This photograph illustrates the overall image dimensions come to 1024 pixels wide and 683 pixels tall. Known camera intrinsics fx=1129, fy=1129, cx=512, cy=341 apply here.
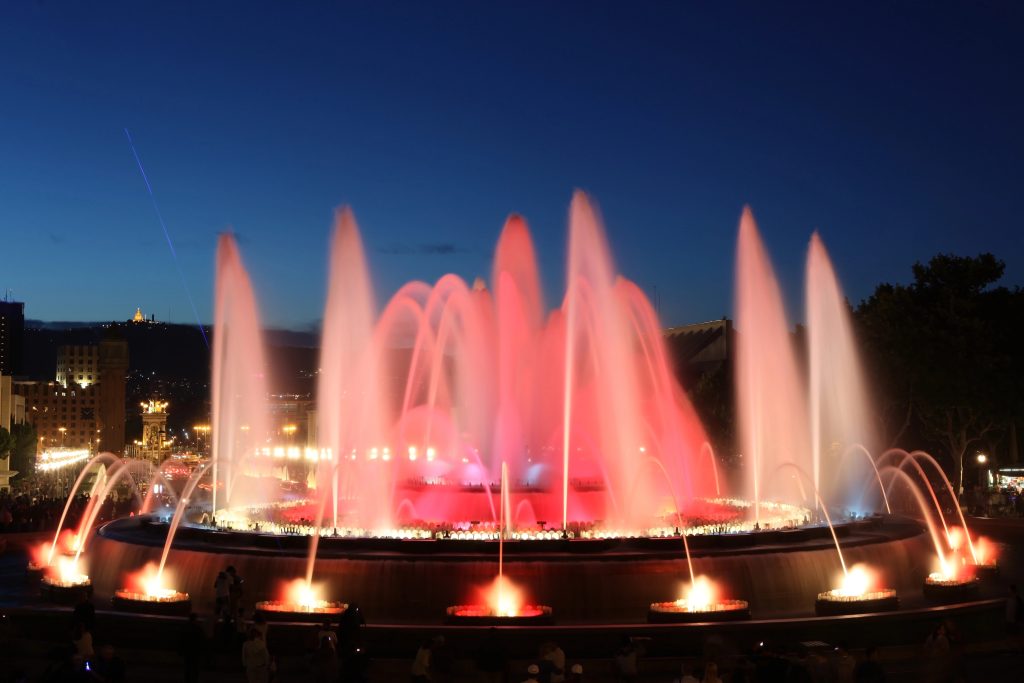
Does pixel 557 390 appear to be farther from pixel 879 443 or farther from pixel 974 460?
pixel 974 460

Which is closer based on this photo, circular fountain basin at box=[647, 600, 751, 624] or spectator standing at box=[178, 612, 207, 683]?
→ spectator standing at box=[178, 612, 207, 683]

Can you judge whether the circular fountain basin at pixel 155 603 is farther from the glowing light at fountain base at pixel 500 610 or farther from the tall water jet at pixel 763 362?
the tall water jet at pixel 763 362

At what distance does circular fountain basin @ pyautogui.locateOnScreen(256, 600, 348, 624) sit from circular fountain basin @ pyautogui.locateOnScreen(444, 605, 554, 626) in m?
1.74

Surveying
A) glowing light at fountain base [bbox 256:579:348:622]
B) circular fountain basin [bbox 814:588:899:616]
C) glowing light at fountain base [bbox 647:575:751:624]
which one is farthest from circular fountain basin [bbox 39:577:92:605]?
circular fountain basin [bbox 814:588:899:616]

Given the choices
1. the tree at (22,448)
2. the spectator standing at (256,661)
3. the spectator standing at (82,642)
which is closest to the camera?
the spectator standing at (256,661)

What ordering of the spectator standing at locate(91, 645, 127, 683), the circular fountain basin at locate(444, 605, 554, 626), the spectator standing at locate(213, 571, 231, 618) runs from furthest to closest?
the spectator standing at locate(213, 571, 231, 618), the circular fountain basin at locate(444, 605, 554, 626), the spectator standing at locate(91, 645, 127, 683)

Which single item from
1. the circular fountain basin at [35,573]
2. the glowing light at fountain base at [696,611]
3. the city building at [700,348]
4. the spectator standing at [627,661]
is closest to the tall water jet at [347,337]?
the circular fountain basin at [35,573]

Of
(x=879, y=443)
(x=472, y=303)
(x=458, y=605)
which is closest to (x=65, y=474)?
(x=879, y=443)

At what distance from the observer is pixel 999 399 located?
49188mm

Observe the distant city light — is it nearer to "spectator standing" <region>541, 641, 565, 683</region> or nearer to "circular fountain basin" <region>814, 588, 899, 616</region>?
"circular fountain basin" <region>814, 588, 899, 616</region>

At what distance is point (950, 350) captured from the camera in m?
49.9

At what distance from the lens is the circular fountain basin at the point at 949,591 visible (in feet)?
67.2

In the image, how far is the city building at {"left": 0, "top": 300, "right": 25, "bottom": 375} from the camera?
152625mm

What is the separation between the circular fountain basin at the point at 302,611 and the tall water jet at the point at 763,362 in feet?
43.5
